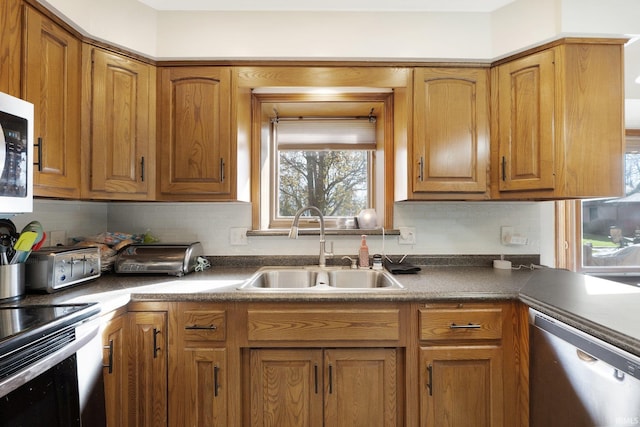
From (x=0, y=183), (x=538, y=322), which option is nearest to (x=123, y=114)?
(x=0, y=183)

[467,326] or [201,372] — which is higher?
[467,326]

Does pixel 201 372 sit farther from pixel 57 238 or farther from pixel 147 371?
pixel 57 238

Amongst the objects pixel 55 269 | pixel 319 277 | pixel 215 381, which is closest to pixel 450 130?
pixel 319 277

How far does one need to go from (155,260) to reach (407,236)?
4.92ft

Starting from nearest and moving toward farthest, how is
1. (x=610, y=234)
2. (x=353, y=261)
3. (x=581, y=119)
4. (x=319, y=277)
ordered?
(x=581, y=119) → (x=319, y=277) → (x=353, y=261) → (x=610, y=234)

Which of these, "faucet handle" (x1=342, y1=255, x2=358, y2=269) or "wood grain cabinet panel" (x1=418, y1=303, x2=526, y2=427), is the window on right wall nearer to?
"wood grain cabinet panel" (x1=418, y1=303, x2=526, y2=427)

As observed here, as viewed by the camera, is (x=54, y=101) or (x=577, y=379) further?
(x=54, y=101)

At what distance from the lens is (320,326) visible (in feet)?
4.48

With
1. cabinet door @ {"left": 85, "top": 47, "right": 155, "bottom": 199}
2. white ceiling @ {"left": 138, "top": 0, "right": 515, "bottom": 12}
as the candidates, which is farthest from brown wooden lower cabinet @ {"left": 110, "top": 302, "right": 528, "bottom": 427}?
white ceiling @ {"left": 138, "top": 0, "right": 515, "bottom": 12}

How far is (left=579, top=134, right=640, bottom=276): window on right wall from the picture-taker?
218cm

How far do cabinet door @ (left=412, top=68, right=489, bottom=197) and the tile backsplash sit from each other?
1.13 feet

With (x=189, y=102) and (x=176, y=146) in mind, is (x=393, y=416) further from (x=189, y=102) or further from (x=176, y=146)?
(x=189, y=102)

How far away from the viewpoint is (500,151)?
1.72 m

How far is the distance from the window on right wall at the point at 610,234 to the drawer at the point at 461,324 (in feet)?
4.36
